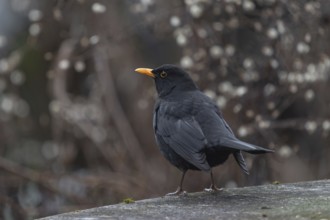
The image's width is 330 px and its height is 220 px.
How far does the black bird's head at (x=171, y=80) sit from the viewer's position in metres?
6.39

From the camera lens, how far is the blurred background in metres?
8.19

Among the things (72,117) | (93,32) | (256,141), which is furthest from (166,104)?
(72,117)

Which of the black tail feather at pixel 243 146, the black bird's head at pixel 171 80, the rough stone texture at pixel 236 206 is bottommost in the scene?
the rough stone texture at pixel 236 206

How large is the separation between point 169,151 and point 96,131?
4.72 m

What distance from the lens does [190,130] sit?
5645 millimetres

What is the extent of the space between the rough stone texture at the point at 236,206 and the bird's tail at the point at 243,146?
0.31 m

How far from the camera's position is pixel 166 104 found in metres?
6.11

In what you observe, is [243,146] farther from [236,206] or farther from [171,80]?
[171,80]

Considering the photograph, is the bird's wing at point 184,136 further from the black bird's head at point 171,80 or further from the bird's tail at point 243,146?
the black bird's head at point 171,80

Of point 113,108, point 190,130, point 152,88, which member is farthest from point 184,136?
point 113,108

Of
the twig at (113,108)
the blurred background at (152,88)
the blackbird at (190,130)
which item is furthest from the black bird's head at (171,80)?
the twig at (113,108)

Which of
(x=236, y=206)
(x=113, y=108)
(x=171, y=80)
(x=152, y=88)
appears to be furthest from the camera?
(x=113, y=108)

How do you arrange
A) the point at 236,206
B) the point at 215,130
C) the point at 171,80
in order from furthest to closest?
the point at 171,80 → the point at 215,130 → the point at 236,206

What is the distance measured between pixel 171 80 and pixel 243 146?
1.51 metres
